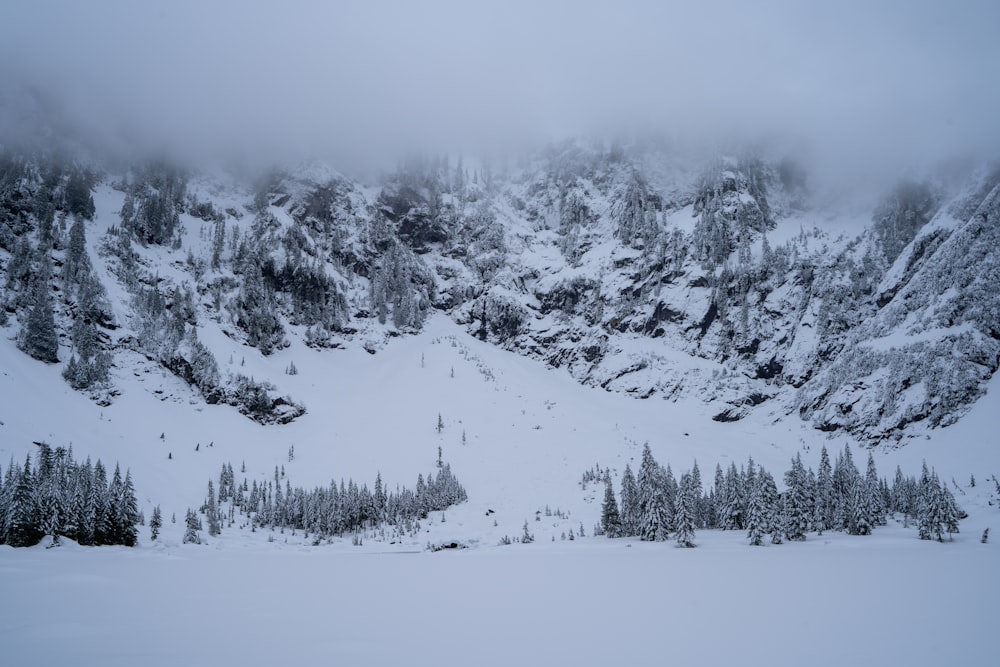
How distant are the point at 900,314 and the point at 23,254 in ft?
732

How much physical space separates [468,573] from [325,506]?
55.1 m

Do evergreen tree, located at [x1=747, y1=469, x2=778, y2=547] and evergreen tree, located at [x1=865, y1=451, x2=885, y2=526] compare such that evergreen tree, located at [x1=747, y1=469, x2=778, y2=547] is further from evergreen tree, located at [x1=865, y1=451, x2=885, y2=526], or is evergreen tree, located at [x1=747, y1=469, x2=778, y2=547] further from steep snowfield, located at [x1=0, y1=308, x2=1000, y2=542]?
steep snowfield, located at [x1=0, y1=308, x2=1000, y2=542]

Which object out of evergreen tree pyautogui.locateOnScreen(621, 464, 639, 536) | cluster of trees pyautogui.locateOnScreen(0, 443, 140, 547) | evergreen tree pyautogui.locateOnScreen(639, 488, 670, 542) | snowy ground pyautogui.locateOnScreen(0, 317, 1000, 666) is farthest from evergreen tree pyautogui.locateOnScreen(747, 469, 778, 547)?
cluster of trees pyautogui.locateOnScreen(0, 443, 140, 547)

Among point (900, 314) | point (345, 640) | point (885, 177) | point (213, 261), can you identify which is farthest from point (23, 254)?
point (885, 177)

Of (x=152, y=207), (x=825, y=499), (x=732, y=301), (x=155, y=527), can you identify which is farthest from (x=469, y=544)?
(x=152, y=207)

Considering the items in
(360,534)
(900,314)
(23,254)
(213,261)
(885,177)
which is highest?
(885,177)

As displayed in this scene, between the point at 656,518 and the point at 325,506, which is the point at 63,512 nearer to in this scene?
the point at 325,506

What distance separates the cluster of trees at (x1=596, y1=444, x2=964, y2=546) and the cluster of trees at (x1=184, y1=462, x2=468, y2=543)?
34.0 metres

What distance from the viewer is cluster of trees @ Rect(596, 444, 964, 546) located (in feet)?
202

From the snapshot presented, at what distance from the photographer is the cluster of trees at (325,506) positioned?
85875 millimetres

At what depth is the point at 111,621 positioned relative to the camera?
2084 centimetres

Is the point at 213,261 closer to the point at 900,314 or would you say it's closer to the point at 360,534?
the point at 360,534

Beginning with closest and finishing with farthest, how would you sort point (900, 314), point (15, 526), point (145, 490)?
point (15, 526), point (145, 490), point (900, 314)

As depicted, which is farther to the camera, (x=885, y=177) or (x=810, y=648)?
(x=885, y=177)
